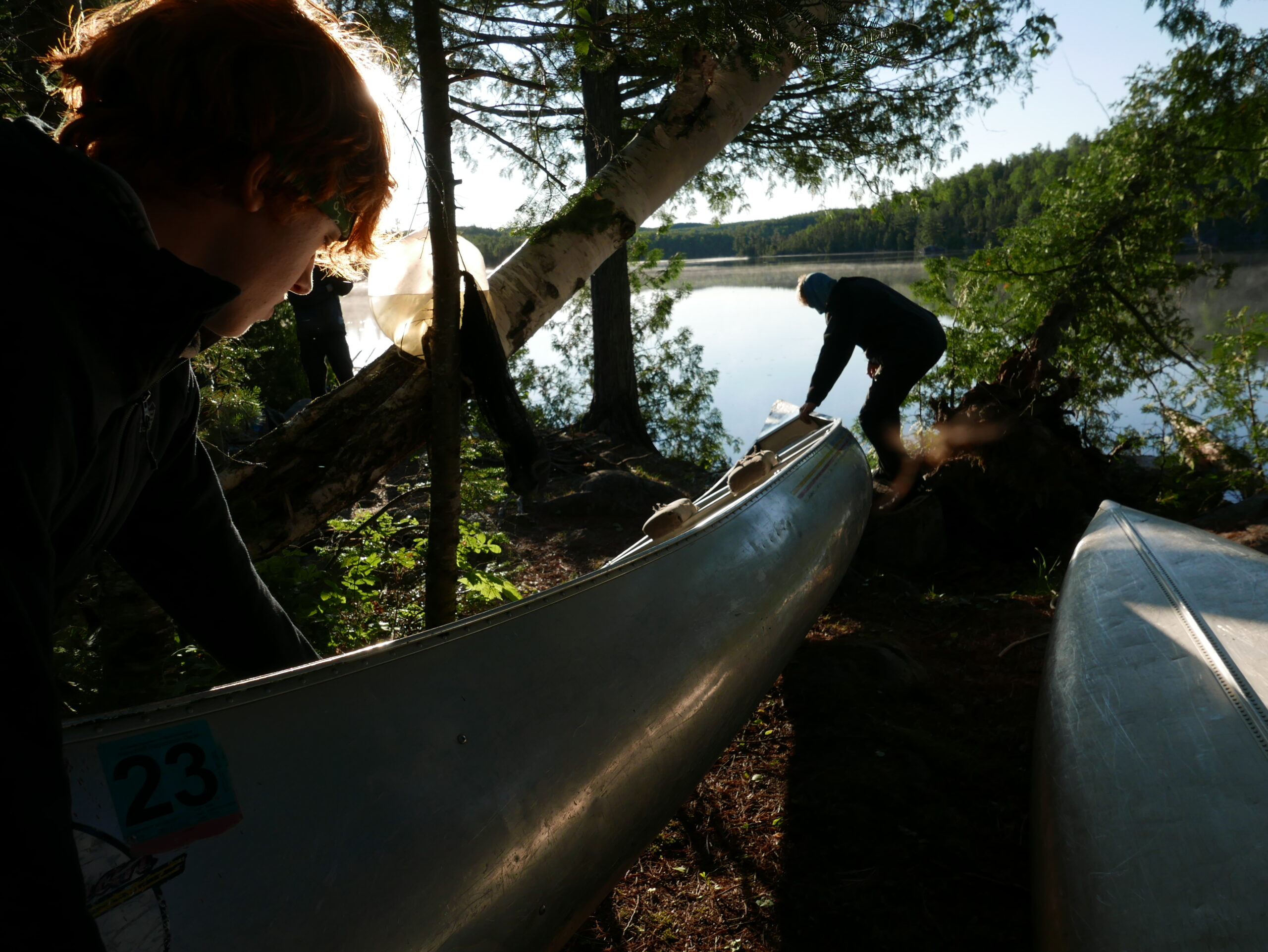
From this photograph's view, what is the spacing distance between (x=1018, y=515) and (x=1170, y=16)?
15.9 feet

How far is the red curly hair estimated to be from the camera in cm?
88

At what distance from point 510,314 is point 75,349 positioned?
2361 mm

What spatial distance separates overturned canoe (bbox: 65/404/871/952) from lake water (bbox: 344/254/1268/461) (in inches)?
63.7

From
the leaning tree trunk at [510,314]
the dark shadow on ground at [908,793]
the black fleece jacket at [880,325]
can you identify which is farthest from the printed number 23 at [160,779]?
the black fleece jacket at [880,325]

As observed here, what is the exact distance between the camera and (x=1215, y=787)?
1789mm

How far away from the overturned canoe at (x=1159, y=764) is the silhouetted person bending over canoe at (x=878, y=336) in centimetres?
314

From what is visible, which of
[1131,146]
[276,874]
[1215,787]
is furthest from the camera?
[1131,146]

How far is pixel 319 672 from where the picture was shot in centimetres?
123

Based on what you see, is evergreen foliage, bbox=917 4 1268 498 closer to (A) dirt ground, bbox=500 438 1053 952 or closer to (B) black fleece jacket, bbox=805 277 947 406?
(B) black fleece jacket, bbox=805 277 947 406

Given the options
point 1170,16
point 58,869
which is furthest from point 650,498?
point 1170,16

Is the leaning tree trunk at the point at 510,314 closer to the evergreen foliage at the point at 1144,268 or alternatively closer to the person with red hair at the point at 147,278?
the person with red hair at the point at 147,278

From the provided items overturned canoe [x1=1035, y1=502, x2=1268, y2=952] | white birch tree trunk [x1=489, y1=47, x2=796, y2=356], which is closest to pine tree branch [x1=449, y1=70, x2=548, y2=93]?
white birch tree trunk [x1=489, y1=47, x2=796, y2=356]

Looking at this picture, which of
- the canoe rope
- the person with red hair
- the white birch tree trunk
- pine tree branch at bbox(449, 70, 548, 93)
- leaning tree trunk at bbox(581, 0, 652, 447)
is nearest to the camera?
the person with red hair

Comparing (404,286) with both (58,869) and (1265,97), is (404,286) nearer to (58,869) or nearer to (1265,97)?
(58,869)
